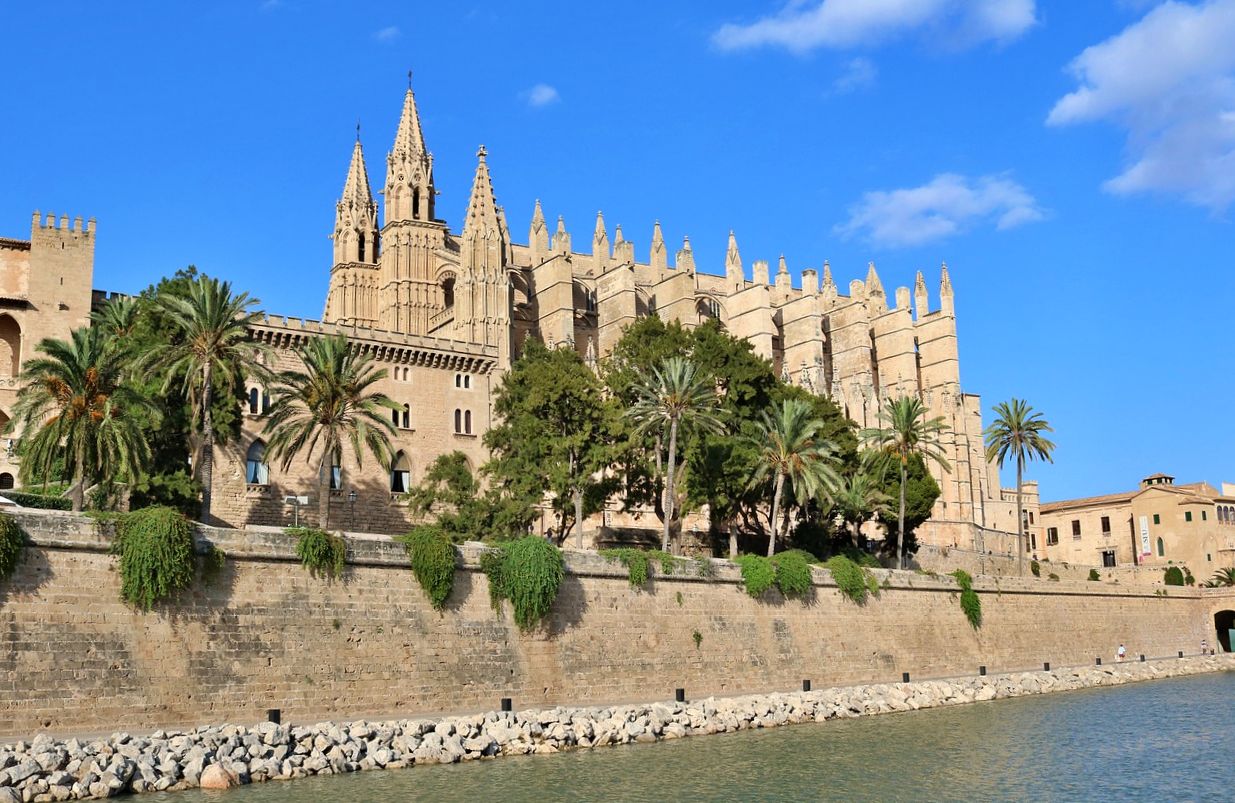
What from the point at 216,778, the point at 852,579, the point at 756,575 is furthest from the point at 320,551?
the point at 852,579

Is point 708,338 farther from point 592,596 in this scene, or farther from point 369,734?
point 369,734

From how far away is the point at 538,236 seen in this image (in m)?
70.9

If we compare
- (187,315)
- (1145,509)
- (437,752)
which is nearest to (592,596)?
(437,752)

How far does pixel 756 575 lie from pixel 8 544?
778 inches

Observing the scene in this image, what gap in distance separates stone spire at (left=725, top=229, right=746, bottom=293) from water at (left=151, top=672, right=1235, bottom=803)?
1688 inches

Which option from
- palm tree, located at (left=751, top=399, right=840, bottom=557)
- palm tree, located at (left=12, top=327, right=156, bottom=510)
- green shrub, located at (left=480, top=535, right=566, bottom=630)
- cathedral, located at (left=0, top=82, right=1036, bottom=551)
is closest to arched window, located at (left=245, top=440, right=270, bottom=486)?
cathedral, located at (left=0, top=82, right=1036, bottom=551)

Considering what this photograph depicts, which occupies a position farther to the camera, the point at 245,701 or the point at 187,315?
the point at 187,315

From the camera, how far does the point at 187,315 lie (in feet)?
107

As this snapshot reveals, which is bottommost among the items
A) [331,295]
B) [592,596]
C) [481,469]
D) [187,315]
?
[592,596]

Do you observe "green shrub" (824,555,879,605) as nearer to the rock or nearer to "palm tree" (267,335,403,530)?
"palm tree" (267,335,403,530)

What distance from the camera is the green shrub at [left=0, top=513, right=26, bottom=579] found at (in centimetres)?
2205

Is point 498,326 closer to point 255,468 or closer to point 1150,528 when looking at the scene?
point 255,468

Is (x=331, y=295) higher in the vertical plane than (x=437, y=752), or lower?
higher

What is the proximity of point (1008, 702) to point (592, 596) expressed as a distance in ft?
45.2
